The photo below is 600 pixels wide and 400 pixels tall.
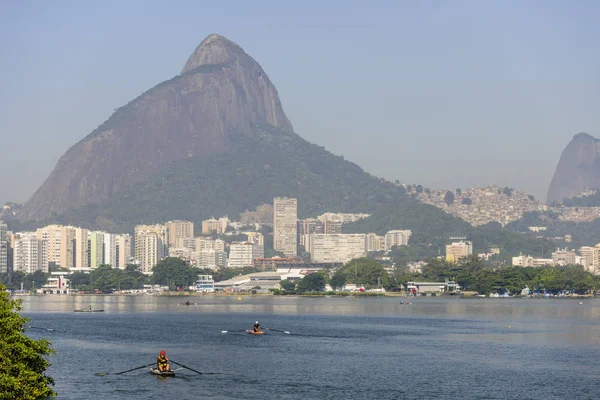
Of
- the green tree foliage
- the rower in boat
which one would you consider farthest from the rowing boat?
the green tree foliage

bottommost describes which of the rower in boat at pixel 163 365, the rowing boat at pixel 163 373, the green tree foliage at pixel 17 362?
the rowing boat at pixel 163 373

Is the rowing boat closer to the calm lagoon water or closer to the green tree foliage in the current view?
the calm lagoon water

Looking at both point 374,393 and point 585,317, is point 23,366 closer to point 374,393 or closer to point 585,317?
point 374,393

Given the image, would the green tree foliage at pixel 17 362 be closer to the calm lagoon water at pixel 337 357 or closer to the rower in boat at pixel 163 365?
the calm lagoon water at pixel 337 357

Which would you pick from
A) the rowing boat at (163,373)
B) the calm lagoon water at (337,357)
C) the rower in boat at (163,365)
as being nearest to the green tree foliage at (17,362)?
the calm lagoon water at (337,357)

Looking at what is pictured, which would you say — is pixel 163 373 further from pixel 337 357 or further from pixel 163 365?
pixel 337 357

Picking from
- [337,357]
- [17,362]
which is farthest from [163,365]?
[17,362]

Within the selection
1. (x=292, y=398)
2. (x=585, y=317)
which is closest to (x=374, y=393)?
(x=292, y=398)
